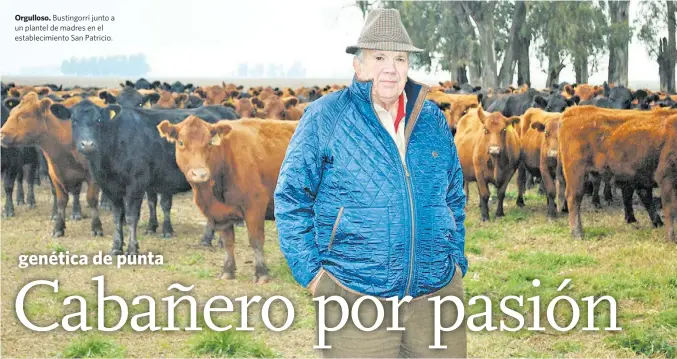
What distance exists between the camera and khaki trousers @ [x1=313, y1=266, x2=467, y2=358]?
3.53 metres

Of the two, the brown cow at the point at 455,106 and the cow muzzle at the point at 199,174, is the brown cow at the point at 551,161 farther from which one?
the brown cow at the point at 455,106

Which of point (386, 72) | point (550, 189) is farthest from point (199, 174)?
point (550, 189)

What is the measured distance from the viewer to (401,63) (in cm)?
363

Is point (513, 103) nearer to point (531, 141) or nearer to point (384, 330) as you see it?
point (531, 141)

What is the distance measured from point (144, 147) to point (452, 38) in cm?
2946

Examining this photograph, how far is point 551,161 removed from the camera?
42.3 ft

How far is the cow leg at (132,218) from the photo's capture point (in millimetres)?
10758

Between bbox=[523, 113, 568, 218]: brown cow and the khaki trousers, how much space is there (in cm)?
928

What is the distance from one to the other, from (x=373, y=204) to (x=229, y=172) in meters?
5.86

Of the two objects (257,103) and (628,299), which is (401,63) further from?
(257,103)

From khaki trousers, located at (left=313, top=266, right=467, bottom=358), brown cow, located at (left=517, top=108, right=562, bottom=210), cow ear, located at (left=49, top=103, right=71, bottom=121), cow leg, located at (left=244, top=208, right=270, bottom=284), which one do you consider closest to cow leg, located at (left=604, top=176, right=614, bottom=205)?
brown cow, located at (left=517, top=108, right=562, bottom=210)

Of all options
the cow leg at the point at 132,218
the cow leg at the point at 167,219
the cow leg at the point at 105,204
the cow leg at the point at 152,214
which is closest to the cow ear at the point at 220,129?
the cow leg at the point at 132,218

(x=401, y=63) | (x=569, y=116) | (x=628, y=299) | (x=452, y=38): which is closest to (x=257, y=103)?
(x=569, y=116)

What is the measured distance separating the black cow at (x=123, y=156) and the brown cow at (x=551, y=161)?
17.0 ft
